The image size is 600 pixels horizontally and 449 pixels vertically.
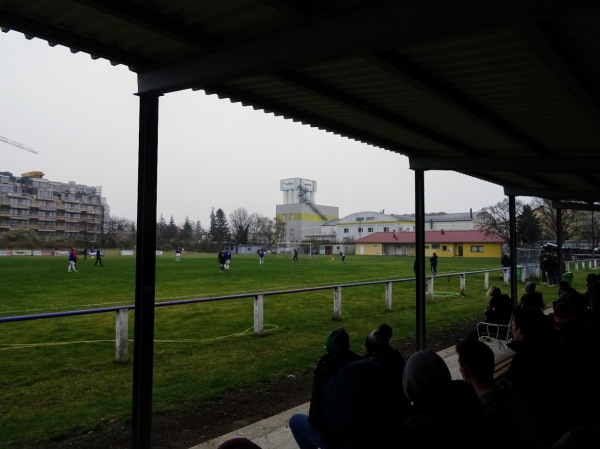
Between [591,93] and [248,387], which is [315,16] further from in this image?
[248,387]

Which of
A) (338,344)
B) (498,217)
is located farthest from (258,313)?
(498,217)

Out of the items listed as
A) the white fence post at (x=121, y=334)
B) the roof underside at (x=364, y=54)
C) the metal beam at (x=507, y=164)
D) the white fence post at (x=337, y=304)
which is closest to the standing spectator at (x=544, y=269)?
the white fence post at (x=337, y=304)

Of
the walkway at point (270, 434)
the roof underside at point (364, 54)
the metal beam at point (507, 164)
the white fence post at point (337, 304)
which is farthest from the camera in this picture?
the white fence post at point (337, 304)

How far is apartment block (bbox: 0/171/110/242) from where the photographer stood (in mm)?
69000

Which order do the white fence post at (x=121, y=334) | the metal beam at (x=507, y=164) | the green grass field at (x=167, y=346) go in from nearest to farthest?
the green grass field at (x=167, y=346) → the metal beam at (x=507, y=164) → the white fence post at (x=121, y=334)

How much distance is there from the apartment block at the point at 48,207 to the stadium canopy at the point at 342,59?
222 ft

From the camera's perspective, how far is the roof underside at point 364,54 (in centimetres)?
222

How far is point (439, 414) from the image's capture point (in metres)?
1.58

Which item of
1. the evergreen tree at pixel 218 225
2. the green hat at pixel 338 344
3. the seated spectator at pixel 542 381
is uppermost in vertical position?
the evergreen tree at pixel 218 225

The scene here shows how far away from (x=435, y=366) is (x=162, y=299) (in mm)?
13988

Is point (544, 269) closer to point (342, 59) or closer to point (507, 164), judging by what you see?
point (507, 164)

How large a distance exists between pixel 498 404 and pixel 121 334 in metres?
6.11

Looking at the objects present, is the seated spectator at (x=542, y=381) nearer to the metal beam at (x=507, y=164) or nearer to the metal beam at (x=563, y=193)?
the metal beam at (x=507, y=164)

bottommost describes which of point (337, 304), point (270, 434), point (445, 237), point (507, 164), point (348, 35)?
point (270, 434)
